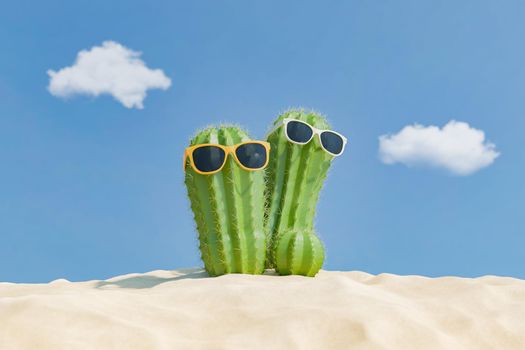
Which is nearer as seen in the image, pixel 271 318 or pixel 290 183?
pixel 271 318

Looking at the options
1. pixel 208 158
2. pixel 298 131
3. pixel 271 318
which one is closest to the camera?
pixel 271 318

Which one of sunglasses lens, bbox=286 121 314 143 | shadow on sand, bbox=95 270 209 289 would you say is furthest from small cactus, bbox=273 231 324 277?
sunglasses lens, bbox=286 121 314 143

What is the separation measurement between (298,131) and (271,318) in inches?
139

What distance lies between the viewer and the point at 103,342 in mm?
3340

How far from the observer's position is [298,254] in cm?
649

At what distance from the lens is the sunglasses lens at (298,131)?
7031 millimetres

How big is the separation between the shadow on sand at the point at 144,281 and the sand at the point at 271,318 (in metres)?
1.58

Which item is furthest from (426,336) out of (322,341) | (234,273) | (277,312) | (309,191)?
(309,191)

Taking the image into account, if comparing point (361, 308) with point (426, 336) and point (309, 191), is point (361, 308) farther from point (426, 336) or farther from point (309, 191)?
point (309, 191)

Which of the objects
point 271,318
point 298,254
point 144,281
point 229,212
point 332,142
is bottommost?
point 271,318

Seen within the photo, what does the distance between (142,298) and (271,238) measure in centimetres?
271

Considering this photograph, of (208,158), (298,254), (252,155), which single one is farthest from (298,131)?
(298,254)

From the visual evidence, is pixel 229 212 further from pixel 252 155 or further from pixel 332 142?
pixel 332 142

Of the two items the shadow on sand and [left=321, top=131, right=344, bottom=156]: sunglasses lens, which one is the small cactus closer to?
the shadow on sand
